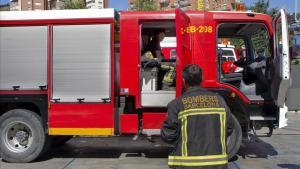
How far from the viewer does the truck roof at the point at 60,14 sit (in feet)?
31.7

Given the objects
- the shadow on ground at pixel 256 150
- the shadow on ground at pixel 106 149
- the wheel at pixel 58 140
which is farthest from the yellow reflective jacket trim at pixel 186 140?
the wheel at pixel 58 140

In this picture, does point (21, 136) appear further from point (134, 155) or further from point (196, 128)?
point (196, 128)

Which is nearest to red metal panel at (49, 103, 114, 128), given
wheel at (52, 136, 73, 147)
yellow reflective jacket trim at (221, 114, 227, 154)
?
wheel at (52, 136, 73, 147)

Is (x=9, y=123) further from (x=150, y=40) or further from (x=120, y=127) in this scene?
(x=150, y=40)

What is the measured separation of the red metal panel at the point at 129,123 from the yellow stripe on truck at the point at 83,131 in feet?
0.69

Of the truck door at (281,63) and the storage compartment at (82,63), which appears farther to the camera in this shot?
the storage compartment at (82,63)

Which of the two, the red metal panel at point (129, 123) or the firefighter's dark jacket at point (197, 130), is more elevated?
the firefighter's dark jacket at point (197, 130)

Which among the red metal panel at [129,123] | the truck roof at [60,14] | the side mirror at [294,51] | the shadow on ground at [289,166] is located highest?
the truck roof at [60,14]

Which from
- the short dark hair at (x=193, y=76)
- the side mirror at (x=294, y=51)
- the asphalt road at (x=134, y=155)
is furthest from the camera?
the asphalt road at (x=134, y=155)

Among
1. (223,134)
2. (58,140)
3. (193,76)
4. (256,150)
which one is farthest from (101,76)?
(223,134)

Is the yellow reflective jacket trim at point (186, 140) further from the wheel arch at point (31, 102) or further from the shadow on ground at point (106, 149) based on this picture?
the shadow on ground at point (106, 149)

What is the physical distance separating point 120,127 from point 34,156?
1.62 m

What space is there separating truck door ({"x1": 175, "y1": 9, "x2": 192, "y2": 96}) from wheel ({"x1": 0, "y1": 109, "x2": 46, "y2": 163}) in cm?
258

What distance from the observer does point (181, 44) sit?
9.24 m
